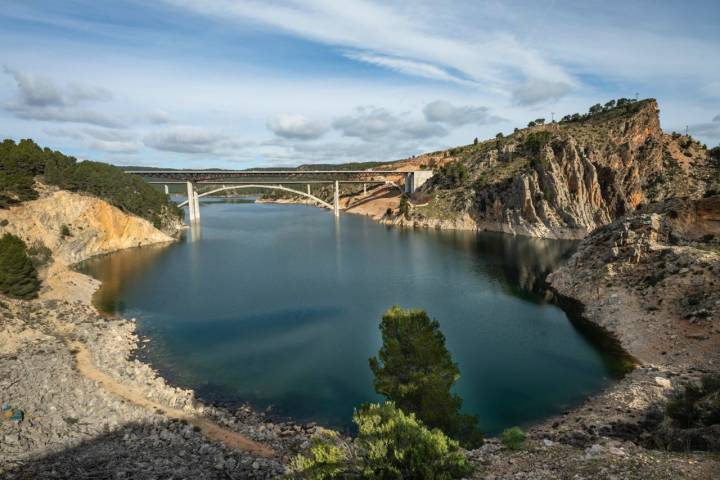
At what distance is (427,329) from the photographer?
54.2 ft

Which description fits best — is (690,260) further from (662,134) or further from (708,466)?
(662,134)

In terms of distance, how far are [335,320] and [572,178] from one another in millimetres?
58858

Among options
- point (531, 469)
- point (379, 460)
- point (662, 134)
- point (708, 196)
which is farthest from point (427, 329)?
point (662, 134)

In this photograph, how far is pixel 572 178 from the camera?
73.6 m

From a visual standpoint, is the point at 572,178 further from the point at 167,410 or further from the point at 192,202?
the point at 192,202

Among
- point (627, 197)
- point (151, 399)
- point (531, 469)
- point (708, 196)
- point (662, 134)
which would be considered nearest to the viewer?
point (531, 469)

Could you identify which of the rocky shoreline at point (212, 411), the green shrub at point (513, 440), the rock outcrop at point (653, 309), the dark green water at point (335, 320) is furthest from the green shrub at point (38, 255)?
the rock outcrop at point (653, 309)

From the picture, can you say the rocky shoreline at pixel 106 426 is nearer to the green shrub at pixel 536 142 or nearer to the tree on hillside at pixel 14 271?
the tree on hillside at pixel 14 271

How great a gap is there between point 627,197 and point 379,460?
8138 centimetres

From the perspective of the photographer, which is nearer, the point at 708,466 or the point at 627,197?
the point at 708,466

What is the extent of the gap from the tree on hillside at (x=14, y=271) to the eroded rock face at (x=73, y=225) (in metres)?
11.9

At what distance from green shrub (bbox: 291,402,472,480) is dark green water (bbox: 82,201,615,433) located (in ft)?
29.6

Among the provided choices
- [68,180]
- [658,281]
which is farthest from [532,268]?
[68,180]

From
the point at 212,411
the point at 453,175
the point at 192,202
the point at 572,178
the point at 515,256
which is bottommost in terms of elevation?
the point at 212,411
